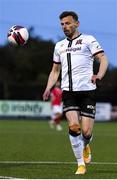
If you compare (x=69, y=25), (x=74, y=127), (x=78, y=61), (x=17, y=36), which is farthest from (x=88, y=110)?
(x=17, y=36)

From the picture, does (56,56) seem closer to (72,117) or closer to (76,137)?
(72,117)

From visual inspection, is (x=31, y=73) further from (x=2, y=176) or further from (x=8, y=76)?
(x=2, y=176)

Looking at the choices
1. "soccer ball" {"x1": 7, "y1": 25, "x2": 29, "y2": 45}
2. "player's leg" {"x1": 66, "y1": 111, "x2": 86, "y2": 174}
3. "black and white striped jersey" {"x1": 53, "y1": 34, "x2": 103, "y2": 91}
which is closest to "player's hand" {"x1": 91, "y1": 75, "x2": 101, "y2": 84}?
"black and white striped jersey" {"x1": 53, "y1": 34, "x2": 103, "y2": 91}

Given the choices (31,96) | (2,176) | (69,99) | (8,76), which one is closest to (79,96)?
(69,99)

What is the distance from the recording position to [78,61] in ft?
37.6

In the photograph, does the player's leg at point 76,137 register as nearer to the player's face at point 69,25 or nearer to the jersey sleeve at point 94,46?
the jersey sleeve at point 94,46

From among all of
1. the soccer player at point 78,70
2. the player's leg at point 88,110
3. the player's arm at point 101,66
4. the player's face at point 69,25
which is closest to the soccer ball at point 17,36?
the soccer player at point 78,70

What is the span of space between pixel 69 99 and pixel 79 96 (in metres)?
0.19

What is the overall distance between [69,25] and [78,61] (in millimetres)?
639

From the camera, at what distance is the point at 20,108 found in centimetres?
5466

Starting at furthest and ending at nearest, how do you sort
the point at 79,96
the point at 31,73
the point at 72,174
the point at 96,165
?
the point at 31,73 < the point at 96,165 < the point at 79,96 < the point at 72,174

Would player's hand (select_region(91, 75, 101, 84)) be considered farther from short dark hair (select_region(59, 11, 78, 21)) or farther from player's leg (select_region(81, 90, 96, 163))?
short dark hair (select_region(59, 11, 78, 21))

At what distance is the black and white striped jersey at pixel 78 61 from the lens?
450 inches

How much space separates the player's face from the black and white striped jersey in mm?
192
